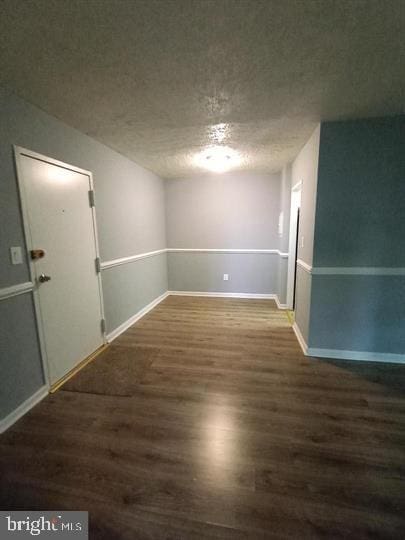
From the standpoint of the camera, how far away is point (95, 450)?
1456mm

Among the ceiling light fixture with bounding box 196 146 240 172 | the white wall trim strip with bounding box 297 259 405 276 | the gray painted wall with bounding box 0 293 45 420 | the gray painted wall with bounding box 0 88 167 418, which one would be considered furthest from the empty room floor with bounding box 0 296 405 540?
the ceiling light fixture with bounding box 196 146 240 172

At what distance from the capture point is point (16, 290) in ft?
5.60

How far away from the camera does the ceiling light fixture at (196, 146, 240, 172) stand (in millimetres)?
2986

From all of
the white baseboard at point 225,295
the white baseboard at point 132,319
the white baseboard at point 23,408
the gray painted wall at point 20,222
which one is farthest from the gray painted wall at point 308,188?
the white baseboard at point 23,408

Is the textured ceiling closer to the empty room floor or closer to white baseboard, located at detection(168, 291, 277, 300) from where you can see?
the empty room floor

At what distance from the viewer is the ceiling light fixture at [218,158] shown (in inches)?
118

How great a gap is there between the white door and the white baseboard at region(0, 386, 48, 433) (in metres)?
0.11

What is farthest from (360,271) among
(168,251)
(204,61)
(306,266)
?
(168,251)

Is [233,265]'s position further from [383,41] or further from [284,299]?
[383,41]

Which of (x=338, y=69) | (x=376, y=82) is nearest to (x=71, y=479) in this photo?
(x=338, y=69)

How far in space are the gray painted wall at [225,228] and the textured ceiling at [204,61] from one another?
201 centimetres

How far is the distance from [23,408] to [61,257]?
123 centimetres

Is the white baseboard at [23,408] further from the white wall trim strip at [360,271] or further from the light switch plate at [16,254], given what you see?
the white wall trim strip at [360,271]

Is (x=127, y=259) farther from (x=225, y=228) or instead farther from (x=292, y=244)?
(x=292, y=244)
